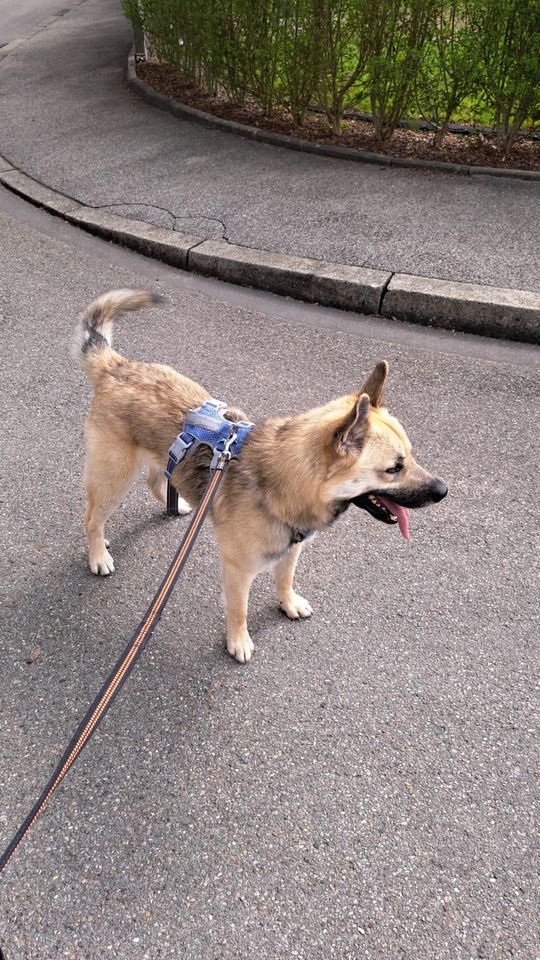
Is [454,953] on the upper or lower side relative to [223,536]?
lower

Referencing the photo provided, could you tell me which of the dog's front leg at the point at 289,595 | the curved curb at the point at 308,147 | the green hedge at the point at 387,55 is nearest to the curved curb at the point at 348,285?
the curved curb at the point at 308,147

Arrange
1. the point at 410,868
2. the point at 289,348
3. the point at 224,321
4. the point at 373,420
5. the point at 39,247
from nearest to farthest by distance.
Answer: the point at 410,868 < the point at 373,420 < the point at 289,348 < the point at 224,321 < the point at 39,247

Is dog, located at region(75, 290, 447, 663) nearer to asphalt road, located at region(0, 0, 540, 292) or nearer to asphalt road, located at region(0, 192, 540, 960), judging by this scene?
asphalt road, located at region(0, 192, 540, 960)

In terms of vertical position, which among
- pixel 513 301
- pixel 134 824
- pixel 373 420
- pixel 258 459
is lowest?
pixel 134 824

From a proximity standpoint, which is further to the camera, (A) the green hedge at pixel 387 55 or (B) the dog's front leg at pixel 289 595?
(A) the green hedge at pixel 387 55

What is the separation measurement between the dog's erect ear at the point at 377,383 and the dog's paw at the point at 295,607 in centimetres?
103

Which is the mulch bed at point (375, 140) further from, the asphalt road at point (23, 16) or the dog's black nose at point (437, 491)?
the asphalt road at point (23, 16)

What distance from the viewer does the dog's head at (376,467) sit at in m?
2.43

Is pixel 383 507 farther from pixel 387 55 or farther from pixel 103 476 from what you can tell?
pixel 387 55

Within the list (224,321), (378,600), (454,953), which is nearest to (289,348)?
(224,321)

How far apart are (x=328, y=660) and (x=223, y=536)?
0.73 meters

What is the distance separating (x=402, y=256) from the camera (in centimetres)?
571

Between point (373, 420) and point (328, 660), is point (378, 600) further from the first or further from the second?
point (373, 420)

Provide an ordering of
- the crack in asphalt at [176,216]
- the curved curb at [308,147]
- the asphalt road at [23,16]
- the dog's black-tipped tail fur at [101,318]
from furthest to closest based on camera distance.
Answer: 1. the asphalt road at [23,16]
2. the curved curb at [308,147]
3. the crack in asphalt at [176,216]
4. the dog's black-tipped tail fur at [101,318]
